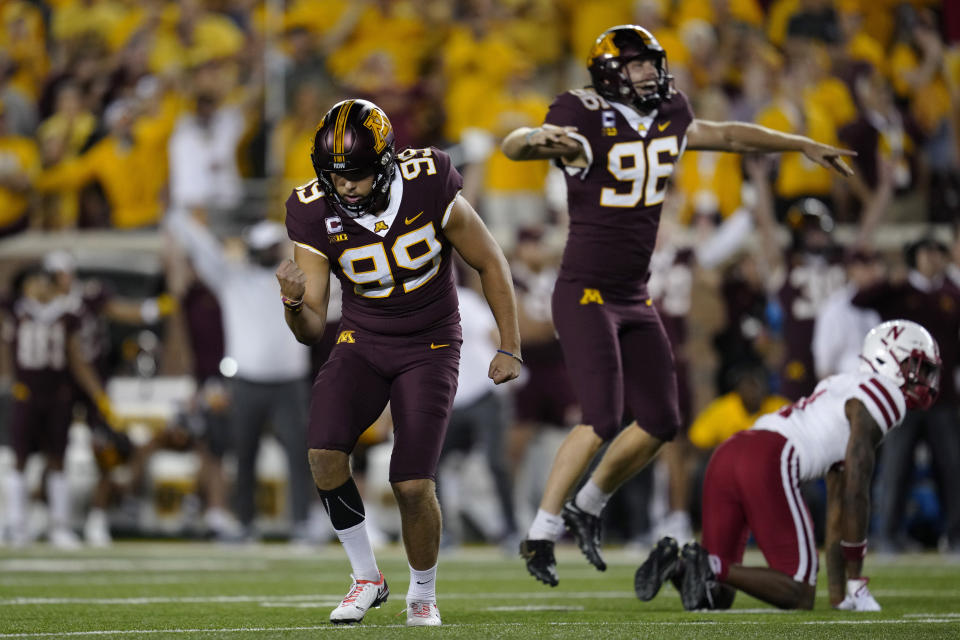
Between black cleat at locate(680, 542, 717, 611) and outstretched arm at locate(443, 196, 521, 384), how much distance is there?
121 cm

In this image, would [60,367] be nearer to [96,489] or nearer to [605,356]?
[96,489]

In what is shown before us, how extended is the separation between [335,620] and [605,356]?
1.76 meters

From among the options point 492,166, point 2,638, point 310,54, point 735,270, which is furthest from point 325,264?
point 310,54

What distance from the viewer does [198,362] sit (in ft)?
43.1

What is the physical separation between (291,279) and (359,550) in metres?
1.17

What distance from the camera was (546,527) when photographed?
23.1 ft

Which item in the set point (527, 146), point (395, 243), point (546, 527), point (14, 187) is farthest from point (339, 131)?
point (14, 187)

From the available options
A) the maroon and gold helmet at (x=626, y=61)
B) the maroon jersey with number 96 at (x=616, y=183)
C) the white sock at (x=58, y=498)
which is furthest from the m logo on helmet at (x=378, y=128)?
the white sock at (x=58, y=498)

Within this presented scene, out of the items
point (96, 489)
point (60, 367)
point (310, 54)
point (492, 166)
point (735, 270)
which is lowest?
point (96, 489)

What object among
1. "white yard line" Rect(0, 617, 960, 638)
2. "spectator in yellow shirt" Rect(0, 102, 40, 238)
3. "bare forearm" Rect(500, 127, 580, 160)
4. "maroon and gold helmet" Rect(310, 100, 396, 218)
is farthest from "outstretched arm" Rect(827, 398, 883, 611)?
"spectator in yellow shirt" Rect(0, 102, 40, 238)

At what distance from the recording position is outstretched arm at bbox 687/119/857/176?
7312 mm

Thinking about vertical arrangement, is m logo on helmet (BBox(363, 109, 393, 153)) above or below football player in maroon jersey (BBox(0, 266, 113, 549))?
above

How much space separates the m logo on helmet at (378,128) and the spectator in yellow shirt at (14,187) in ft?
32.9

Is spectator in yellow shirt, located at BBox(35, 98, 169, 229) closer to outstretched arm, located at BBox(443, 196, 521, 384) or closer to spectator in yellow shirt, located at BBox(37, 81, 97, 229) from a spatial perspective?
spectator in yellow shirt, located at BBox(37, 81, 97, 229)
